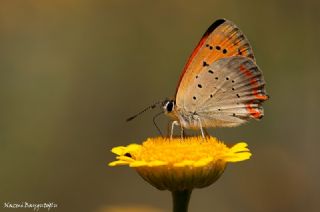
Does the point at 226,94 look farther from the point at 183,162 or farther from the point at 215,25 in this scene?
the point at 183,162

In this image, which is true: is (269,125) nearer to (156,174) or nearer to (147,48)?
(147,48)

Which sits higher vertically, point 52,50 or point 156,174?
point 52,50

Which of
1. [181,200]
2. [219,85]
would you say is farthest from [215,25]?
[181,200]

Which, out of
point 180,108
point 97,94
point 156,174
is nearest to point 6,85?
point 97,94

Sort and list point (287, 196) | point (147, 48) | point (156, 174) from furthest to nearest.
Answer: point (147, 48)
point (287, 196)
point (156, 174)

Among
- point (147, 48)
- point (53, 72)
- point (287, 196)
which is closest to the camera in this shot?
point (287, 196)

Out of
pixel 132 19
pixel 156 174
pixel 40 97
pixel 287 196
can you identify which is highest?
pixel 132 19
